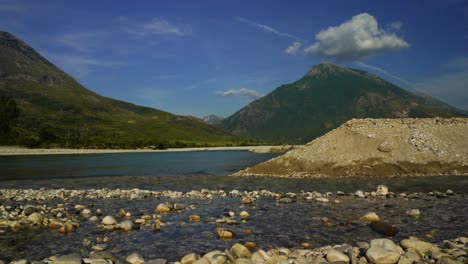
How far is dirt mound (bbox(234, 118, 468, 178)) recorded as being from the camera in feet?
139

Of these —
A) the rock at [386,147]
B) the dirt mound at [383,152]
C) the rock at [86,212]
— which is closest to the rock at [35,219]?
the rock at [86,212]

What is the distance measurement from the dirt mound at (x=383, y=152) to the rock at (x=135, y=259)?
107 feet

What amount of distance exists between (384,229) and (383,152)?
2900 centimetres

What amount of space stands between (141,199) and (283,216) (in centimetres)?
1298

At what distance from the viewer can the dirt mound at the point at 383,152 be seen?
42.4 m

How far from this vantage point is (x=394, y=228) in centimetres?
1758

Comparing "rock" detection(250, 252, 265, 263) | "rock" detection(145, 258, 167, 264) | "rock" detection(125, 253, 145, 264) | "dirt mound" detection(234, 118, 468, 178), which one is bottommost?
"rock" detection(125, 253, 145, 264)

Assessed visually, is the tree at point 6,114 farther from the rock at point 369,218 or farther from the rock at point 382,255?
the rock at point 382,255

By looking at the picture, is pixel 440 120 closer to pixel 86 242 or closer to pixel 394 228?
pixel 394 228

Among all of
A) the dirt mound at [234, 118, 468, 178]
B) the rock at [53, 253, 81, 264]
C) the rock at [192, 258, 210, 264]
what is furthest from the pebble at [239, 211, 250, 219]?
the dirt mound at [234, 118, 468, 178]

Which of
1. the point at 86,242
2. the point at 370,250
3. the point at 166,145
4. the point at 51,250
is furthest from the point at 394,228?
the point at 166,145

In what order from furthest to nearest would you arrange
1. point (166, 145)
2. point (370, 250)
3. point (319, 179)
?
point (166, 145)
point (319, 179)
point (370, 250)

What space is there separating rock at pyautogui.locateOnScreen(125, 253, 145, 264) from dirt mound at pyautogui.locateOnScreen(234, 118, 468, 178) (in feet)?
107

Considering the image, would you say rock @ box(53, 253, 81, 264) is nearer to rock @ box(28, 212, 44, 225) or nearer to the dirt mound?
rock @ box(28, 212, 44, 225)
